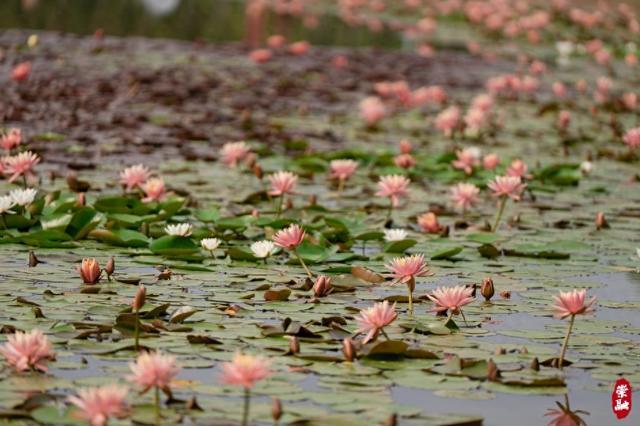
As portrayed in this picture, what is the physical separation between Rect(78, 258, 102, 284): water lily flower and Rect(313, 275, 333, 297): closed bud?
0.74 meters

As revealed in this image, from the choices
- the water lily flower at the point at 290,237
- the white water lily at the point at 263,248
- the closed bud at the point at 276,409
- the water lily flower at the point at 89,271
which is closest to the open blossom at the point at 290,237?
the water lily flower at the point at 290,237

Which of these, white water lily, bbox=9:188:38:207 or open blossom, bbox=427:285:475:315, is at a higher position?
white water lily, bbox=9:188:38:207

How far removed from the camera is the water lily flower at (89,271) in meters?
4.25

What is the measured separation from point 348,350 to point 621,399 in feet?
2.44

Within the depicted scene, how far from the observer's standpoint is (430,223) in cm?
554

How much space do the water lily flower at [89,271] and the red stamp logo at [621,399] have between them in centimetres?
179

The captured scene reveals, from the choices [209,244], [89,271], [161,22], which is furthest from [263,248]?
[161,22]

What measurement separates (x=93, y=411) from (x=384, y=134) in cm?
649

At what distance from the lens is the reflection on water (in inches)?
598

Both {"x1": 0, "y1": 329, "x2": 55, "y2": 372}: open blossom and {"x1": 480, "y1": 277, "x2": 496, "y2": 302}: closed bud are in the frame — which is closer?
{"x1": 0, "y1": 329, "x2": 55, "y2": 372}: open blossom

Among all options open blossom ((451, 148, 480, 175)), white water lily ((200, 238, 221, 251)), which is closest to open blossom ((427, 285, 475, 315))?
white water lily ((200, 238, 221, 251))

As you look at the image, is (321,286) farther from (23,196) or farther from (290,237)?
(23,196)

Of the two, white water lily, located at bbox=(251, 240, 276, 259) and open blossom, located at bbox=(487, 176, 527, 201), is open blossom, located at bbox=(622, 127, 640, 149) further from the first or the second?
white water lily, located at bbox=(251, 240, 276, 259)

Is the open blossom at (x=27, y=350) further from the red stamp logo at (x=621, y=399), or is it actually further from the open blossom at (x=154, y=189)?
the open blossom at (x=154, y=189)
